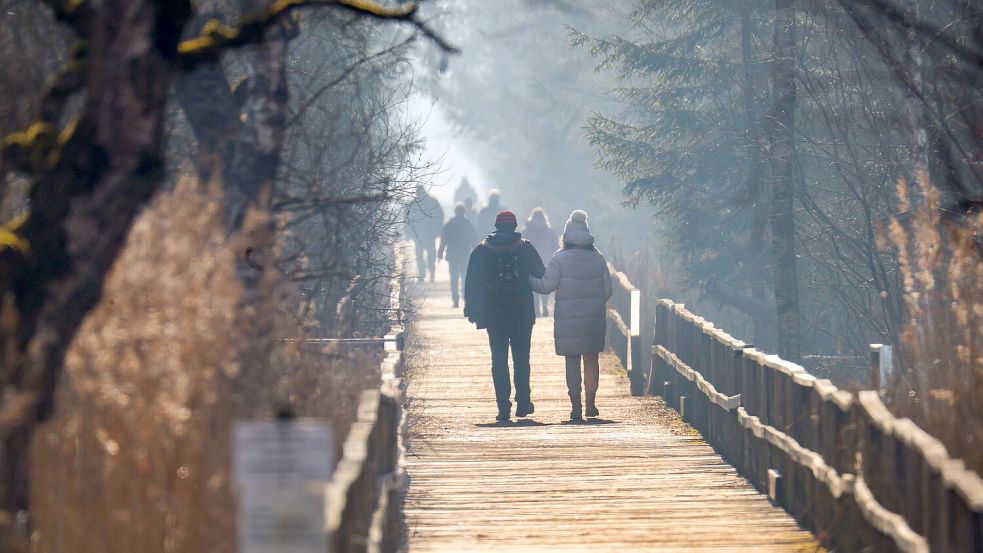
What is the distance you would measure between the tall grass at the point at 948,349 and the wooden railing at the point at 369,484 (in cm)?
252

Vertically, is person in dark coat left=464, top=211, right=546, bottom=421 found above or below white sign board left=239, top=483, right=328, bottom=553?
above

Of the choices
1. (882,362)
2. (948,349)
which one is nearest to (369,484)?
(948,349)

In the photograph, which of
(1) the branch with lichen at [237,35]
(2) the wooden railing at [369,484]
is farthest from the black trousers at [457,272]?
(1) the branch with lichen at [237,35]

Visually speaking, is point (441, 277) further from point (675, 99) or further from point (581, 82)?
point (675, 99)

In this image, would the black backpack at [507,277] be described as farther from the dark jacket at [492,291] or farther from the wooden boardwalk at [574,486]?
the wooden boardwalk at [574,486]

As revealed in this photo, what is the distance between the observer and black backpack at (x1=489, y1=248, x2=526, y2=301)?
1372 cm

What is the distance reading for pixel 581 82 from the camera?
1641 inches

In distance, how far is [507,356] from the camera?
1423 centimetres

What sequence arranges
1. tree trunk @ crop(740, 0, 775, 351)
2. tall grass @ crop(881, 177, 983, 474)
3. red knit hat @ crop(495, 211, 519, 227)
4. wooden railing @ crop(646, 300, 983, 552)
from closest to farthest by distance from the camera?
wooden railing @ crop(646, 300, 983, 552), tall grass @ crop(881, 177, 983, 474), red knit hat @ crop(495, 211, 519, 227), tree trunk @ crop(740, 0, 775, 351)

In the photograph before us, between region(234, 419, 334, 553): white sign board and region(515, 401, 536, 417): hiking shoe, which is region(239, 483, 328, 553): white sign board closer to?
region(234, 419, 334, 553): white sign board

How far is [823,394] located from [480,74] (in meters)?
56.2

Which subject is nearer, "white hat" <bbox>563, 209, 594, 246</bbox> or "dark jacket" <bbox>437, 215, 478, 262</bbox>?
"white hat" <bbox>563, 209, 594, 246</bbox>

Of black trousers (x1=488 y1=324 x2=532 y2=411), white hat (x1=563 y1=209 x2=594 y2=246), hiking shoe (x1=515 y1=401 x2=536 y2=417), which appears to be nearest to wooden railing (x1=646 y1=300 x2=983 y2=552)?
white hat (x1=563 y1=209 x2=594 y2=246)

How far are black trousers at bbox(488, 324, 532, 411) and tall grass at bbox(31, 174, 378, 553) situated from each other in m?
7.54
